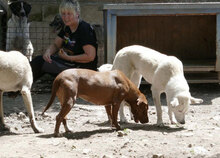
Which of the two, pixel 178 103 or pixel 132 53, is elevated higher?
pixel 132 53

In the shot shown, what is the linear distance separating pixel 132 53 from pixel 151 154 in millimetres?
2135

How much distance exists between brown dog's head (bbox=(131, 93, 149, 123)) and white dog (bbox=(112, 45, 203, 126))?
0.32 m

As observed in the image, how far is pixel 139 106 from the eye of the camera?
201 inches

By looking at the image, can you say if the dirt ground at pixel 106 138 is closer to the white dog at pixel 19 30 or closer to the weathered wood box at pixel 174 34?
the white dog at pixel 19 30

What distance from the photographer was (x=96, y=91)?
15.9ft

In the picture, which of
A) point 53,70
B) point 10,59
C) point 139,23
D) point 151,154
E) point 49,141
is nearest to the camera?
point 151,154

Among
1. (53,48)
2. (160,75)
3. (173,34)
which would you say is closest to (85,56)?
(53,48)

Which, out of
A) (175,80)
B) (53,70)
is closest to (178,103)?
(175,80)

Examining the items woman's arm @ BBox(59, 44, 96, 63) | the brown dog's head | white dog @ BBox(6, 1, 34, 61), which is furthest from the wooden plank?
the brown dog's head

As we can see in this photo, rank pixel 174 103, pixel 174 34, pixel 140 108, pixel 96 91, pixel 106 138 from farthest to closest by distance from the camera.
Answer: pixel 174 34 → pixel 140 108 → pixel 174 103 → pixel 96 91 → pixel 106 138

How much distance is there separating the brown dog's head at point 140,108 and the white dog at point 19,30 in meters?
4.68

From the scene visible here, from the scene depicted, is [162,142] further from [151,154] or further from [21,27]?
[21,27]

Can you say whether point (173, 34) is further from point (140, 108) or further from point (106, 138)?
point (106, 138)

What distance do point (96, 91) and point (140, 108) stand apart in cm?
63
